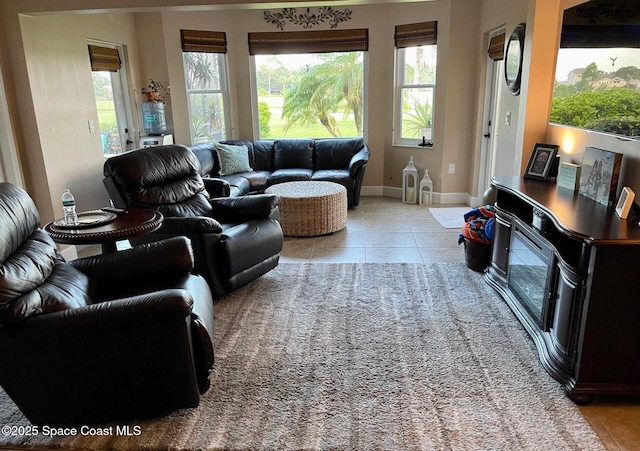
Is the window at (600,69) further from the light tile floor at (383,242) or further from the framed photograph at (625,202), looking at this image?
the light tile floor at (383,242)

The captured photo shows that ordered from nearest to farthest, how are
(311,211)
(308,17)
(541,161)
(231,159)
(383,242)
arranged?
(541,161) → (383,242) → (311,211) → (231,159) → (308,17)

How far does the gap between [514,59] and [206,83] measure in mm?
3801

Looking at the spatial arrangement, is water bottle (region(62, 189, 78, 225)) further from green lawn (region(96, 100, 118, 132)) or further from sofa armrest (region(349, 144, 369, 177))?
sofa armrest (region(349, 144, 369, 177))

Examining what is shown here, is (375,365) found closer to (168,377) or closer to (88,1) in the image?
(168,377)

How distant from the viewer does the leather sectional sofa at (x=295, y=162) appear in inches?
214

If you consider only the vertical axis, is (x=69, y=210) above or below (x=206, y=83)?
below

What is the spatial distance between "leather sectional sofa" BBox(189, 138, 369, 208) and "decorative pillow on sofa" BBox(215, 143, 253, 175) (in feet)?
0.04

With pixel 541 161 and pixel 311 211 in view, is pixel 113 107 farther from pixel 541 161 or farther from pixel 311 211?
pixel 541 161

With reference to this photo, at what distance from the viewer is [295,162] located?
6.04 meters

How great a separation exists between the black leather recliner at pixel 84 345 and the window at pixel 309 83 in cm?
456

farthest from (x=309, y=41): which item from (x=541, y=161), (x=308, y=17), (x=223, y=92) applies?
(x=541, y=161)

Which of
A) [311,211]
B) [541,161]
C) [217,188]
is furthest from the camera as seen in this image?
[311,211]

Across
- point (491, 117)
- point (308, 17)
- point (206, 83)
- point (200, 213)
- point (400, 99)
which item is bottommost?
point (200, 213)

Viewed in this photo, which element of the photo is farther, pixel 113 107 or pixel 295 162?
pixel 295 162
